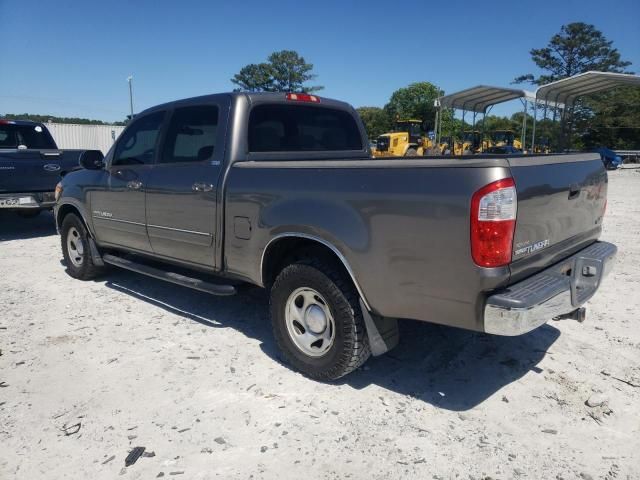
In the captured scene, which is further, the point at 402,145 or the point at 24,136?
the point at 402,145

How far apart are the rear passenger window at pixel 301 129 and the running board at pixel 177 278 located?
115cm

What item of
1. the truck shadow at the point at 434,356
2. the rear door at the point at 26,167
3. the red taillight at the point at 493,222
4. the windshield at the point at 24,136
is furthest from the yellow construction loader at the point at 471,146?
the red taillight at the point at 493,222

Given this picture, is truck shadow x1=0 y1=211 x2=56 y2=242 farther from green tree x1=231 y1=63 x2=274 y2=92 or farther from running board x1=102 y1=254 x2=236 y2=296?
green tree x1=231 y1=63 x2=274 y2=92

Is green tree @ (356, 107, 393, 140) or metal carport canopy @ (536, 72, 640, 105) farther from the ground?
green tree @ (356, 107, 393, 140)

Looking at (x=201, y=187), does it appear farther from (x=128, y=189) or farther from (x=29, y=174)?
(x=29, y=174)

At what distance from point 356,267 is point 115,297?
135 inches

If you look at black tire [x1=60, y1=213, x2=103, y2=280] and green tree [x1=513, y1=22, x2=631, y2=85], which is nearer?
black tire [x1=60, y1=213, x2=103, y2=280]

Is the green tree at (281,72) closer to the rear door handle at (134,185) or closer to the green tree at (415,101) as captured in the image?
the green tree at (415,101)

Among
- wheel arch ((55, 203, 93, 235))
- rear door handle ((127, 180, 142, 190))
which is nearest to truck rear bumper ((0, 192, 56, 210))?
wheel arch ((55, 203, 93, 235))

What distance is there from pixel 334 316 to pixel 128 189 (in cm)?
269

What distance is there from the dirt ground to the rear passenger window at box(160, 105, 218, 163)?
1542 millimetres

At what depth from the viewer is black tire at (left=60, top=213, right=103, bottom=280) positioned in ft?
18.4

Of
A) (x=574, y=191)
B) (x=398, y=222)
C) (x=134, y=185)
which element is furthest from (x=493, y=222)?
(x=134, y=185)

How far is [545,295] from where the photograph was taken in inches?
100
